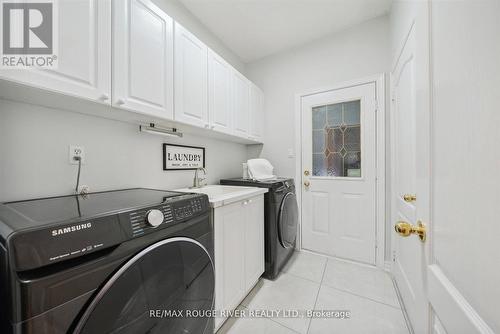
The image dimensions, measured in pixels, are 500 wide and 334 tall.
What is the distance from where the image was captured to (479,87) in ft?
1.33

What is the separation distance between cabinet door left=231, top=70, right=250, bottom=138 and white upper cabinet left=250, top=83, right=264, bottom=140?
0.35 ft

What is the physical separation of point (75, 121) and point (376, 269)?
9.81 feet

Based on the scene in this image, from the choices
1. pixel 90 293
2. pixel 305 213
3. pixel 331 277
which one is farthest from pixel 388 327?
pixel 90 293

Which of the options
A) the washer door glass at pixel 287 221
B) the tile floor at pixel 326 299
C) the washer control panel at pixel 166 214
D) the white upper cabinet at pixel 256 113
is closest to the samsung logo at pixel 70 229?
the washer control panel at pixel 166 214

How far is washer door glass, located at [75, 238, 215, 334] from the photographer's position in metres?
0.58

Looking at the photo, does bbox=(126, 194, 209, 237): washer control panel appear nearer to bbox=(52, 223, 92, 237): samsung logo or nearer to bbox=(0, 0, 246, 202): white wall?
bbox=(52, 223, 92, 237): samsung logo

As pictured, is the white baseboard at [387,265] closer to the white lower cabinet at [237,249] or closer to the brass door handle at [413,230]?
the white lower cabinet at [237,249]

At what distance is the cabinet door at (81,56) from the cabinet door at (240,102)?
1.23 m

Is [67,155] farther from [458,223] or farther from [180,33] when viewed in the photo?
[458,223]

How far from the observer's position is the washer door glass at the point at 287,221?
192cm

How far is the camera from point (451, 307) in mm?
486

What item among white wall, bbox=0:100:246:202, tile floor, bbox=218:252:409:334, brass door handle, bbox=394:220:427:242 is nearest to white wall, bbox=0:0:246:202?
white wall, bbox=0:100:246:202

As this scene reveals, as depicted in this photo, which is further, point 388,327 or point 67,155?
point 388,327

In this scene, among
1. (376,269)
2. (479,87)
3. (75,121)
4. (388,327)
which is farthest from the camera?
(376,269)
